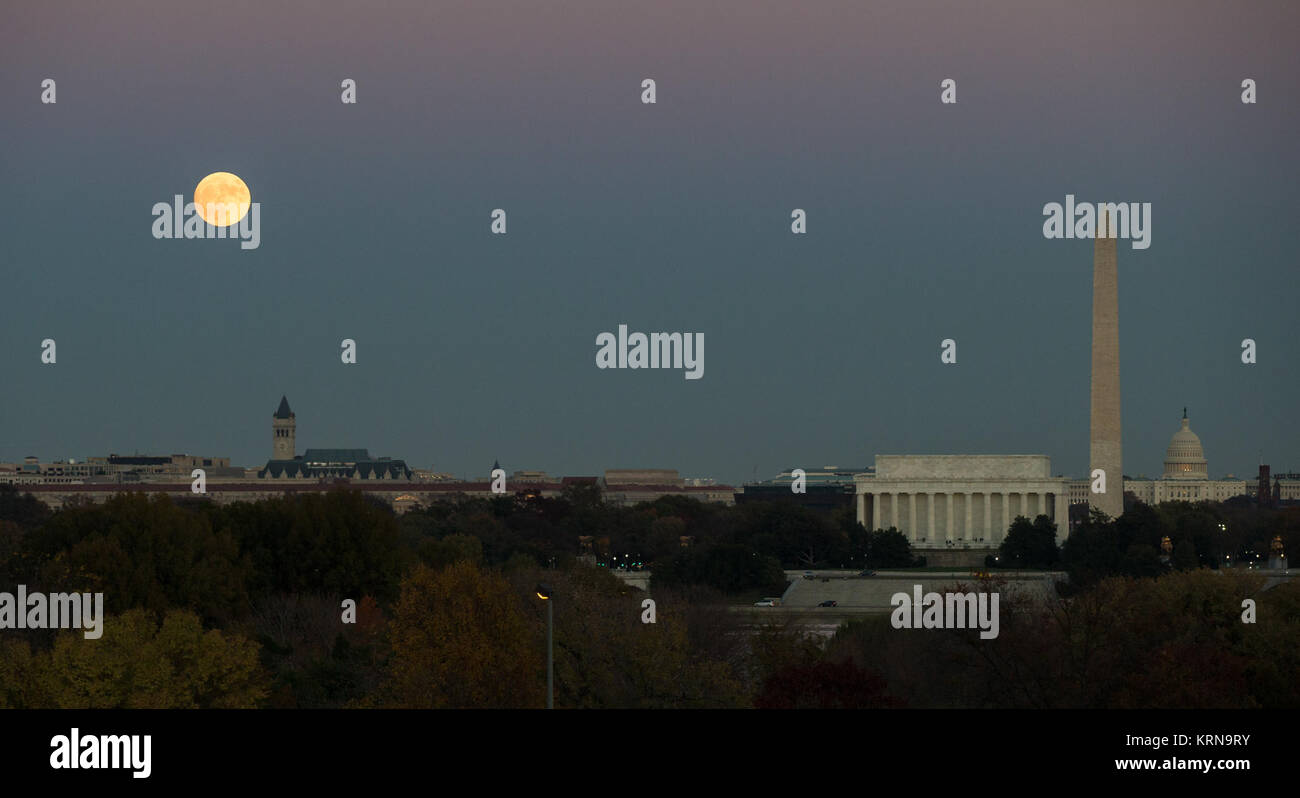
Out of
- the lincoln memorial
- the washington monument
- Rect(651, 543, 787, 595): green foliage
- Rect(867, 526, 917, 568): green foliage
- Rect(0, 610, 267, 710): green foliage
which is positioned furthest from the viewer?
the lincoln memorial

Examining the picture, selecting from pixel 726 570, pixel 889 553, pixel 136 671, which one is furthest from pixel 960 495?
pixel 136 671

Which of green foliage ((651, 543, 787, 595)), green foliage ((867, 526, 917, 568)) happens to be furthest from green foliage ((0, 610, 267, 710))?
green foliage ((867, 526, 917, 568))

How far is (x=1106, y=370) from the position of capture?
303 feet

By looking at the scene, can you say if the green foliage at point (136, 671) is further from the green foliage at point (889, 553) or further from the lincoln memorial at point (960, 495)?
the lincoln memorial at point (960, 495)

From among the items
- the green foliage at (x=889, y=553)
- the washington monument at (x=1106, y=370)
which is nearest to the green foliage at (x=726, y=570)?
the green foliage at (x=889, y=553)

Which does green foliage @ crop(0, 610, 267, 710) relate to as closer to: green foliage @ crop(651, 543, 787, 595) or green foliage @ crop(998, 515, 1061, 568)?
green foliage @ crop(651, 543, 787, 595)

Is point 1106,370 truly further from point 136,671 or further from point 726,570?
point 136,671

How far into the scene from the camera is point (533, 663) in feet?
102

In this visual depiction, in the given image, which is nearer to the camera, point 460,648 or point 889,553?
point 460,648

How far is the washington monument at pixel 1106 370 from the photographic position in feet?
293

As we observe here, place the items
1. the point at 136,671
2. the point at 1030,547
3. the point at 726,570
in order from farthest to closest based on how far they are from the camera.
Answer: the point at 1030,547
the point at 726,570
the point at 136,671

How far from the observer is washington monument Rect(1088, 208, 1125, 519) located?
89.4 meters
